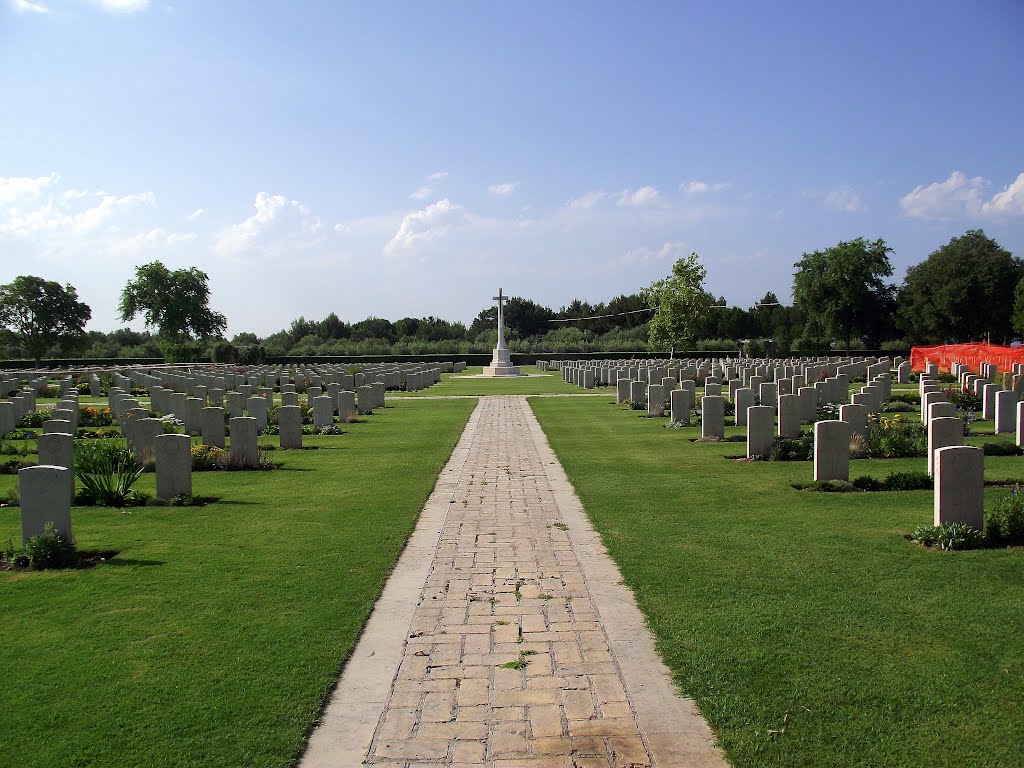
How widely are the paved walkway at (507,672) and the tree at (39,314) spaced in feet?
233

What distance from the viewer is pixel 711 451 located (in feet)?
50.2

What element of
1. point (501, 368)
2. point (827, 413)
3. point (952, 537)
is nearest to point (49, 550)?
point (952, 537)

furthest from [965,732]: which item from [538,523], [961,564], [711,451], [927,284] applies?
[927,284]

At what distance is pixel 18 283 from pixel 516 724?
7727 centimetres

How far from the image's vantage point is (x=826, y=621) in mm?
5902

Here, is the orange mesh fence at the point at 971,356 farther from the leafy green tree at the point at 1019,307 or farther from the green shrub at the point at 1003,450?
the leafy green tree at the point at 1019,307

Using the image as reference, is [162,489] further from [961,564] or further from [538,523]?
[961,564]

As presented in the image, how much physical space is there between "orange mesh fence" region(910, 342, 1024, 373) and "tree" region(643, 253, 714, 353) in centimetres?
1354

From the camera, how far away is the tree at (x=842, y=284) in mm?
72812

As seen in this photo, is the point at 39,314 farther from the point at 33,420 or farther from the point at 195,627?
the point at 195,627

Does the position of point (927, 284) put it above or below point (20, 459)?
above

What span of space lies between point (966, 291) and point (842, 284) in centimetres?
988

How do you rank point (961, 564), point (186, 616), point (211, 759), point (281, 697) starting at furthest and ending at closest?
point (961, 564), point (186, 616), point (281, 697), point (211, 759)

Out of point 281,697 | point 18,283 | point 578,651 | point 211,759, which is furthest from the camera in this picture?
point 18,283
